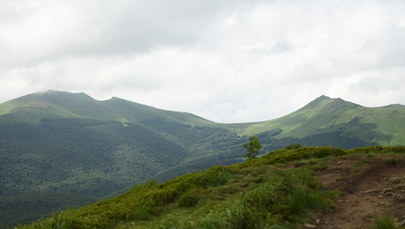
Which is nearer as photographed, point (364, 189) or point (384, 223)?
point (384, 223)

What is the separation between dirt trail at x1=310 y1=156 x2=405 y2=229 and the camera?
10.6 m

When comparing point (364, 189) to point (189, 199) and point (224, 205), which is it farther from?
point (189, 199)

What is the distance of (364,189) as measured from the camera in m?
14.2

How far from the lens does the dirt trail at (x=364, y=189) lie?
34.7ft

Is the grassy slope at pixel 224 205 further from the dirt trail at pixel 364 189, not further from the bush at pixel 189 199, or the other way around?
the dirt trail at pixel 364 189

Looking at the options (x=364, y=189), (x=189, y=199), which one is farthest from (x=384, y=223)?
(x=189, y=199)

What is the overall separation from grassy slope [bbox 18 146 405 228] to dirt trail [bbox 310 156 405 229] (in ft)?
2.59

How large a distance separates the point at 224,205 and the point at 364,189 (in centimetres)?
801

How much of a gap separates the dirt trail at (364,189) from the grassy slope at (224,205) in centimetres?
79

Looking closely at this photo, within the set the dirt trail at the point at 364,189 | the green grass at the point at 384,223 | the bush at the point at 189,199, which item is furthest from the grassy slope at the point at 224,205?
the green grass at the point at 384,223

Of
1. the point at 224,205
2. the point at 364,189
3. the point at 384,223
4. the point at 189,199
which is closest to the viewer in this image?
the point at 384,223

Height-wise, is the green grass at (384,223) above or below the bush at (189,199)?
above

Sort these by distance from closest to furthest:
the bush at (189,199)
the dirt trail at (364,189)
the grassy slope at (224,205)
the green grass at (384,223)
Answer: the green grass at (384,223) < the grassy slope at (224,205) < the dirt trail at (364,189) < the bush at (189,199)

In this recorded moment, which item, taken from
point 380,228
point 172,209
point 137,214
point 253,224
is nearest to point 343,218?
point 380,228
